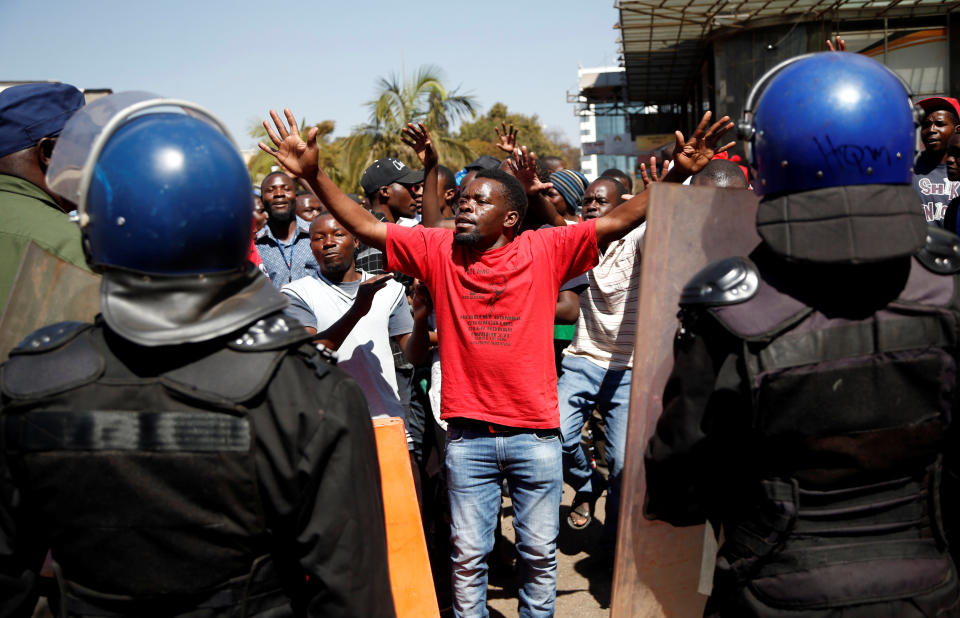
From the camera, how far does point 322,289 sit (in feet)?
13.5

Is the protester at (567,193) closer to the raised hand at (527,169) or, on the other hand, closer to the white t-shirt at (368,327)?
the raised hand at (527,169)

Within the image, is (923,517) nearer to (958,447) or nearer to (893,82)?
(958,447)

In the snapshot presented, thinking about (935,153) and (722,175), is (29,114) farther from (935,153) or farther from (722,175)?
(935,153)

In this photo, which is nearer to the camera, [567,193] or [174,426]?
[174,426]

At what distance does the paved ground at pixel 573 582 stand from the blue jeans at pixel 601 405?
28 cm

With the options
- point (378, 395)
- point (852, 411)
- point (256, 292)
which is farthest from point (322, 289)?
point (852, 411)

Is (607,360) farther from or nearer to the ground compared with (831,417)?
nearer to the ground

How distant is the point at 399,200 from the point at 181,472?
16.7 ft

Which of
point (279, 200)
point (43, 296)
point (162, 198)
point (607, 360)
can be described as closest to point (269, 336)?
point (162, 198)

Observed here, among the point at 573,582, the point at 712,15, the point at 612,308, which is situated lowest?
the point at 573,582

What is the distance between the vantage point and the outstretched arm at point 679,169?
337cm

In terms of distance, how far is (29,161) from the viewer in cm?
276

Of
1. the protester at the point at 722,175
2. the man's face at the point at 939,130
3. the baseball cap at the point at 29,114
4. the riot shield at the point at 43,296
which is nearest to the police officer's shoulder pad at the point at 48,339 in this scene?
the riot shield at the point at 43,296

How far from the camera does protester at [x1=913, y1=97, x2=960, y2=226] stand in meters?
5.31
